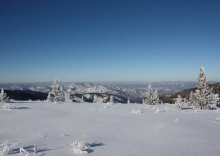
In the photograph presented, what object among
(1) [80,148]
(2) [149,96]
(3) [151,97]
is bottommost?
(3) [151,97]

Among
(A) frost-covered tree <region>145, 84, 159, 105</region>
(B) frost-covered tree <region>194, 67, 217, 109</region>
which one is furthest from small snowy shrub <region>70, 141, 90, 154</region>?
(A) frost-covered tree <region>145, 84, 159, 105</region>

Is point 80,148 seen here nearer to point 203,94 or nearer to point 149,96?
point 203,94

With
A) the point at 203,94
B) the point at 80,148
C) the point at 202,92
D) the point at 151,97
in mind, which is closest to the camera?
the point at 80,148

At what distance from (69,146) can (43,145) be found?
706mm

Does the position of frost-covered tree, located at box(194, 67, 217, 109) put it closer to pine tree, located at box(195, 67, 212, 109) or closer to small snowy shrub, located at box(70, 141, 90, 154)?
pine tree, located at box(195, 67, 212, 109)

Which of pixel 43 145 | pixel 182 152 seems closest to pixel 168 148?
pixel 182 152

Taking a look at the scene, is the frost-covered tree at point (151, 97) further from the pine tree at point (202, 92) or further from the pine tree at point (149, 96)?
the pine tree at point (202, 92)

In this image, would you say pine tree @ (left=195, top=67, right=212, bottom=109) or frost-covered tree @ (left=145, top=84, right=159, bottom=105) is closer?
pine tree @ (left=195, top=67, right=212, bottom=109)

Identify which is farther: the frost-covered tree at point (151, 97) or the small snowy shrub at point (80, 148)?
the frost-covered tree at point (151, 97)

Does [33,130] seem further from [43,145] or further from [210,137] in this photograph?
[210,137]

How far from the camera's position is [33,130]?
845cm

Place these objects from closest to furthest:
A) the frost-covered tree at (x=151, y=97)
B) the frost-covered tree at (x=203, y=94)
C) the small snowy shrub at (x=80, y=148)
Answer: the small snowy shrub at (x=80, y=148) → the frost-covered tree at (x=203, y=94) → the frost-covered tree at (x=151, y=97)

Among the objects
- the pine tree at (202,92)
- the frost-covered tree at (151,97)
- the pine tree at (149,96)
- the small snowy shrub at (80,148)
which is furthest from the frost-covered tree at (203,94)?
the pine tree at (149,96)

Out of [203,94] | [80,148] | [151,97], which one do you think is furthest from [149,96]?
[80,148]
